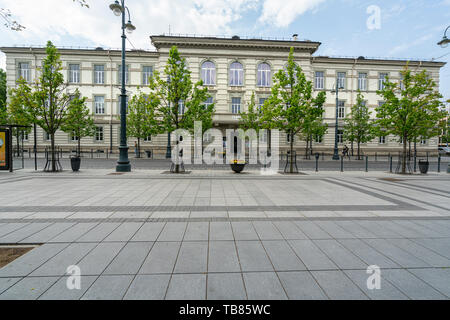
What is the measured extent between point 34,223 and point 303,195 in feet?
25.0

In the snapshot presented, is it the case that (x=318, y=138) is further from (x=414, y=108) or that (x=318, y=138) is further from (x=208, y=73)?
→ (x=208, y=73)

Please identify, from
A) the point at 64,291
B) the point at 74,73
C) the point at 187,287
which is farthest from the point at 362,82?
the point at 74,73

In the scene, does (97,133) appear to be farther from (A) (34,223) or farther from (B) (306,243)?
(B) (306,243)

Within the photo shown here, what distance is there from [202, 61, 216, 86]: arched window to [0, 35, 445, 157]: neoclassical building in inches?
2.1

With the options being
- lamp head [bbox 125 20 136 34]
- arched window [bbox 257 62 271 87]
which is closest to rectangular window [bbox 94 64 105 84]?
lamp head [bbox 125 20 136 34]

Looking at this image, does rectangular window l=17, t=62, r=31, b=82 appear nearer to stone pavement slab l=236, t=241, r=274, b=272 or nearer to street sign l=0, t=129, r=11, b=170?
Result: street sign l=0, t=129, r=11, b=170

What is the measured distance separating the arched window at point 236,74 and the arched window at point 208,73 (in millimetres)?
2603

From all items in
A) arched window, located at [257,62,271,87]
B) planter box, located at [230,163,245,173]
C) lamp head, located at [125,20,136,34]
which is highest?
arched window, located at [257,62,271,87]

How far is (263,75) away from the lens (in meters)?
32.0

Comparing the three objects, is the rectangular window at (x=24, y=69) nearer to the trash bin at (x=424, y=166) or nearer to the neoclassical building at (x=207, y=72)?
the neoclassical building at (x=207, y=72)

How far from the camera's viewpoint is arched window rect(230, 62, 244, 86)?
31.8m

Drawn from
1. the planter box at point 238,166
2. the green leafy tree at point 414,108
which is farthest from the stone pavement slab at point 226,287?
the green leafy tree at point 414,108

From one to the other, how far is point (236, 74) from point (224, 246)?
1236 inches
